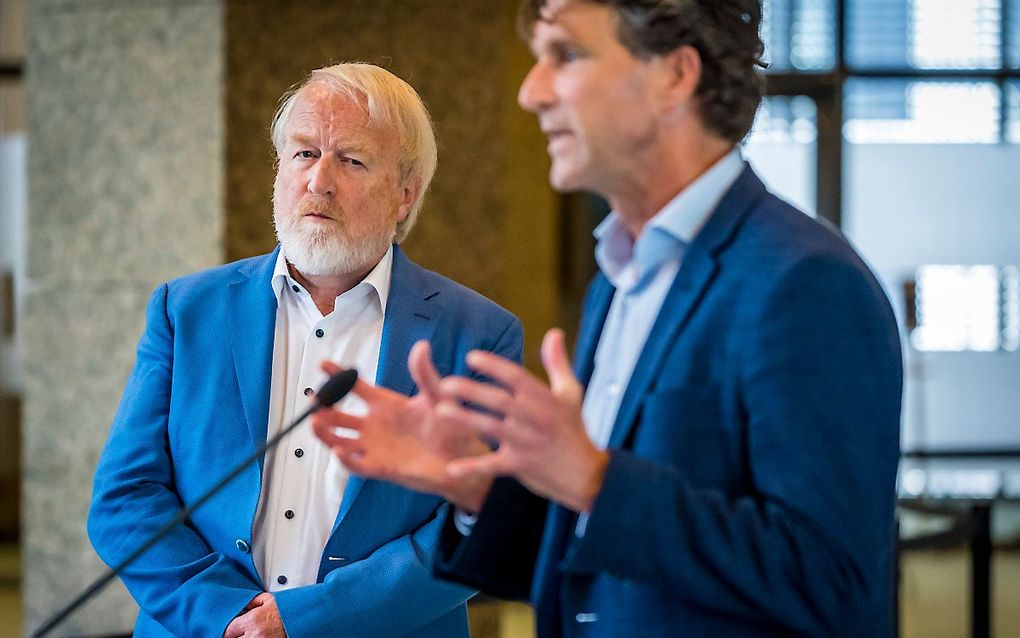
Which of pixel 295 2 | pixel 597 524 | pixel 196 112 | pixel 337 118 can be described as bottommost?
pixel 597 524

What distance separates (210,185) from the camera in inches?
153

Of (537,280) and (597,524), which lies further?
(537,280)

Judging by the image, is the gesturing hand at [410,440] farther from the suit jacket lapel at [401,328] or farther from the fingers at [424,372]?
the suit jacket lapel at [401,328]

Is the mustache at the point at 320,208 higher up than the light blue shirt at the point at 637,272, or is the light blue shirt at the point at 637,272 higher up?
the mustache at the point at 320,208

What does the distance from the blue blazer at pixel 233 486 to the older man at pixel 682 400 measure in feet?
2.11

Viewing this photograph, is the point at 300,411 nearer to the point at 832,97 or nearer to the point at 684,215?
the point at 684,215

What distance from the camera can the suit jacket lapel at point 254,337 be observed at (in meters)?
2.20

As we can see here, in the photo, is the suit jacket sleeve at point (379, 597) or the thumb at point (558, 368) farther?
the suit jacket sleeve at point (379, 597)

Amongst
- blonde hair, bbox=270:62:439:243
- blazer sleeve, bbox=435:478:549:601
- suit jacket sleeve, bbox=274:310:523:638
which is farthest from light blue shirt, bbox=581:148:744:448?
blonde hair, bbox=270:62:439:243

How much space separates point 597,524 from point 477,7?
122 inches

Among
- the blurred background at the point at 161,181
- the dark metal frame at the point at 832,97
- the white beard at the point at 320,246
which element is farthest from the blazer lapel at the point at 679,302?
the dark metal frame at the point at 832,97

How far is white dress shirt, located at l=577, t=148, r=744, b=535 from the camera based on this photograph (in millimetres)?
1446

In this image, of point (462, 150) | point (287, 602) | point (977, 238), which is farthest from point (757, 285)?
point (977, 238)

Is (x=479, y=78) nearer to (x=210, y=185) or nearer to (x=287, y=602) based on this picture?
(x=210, y=185)
